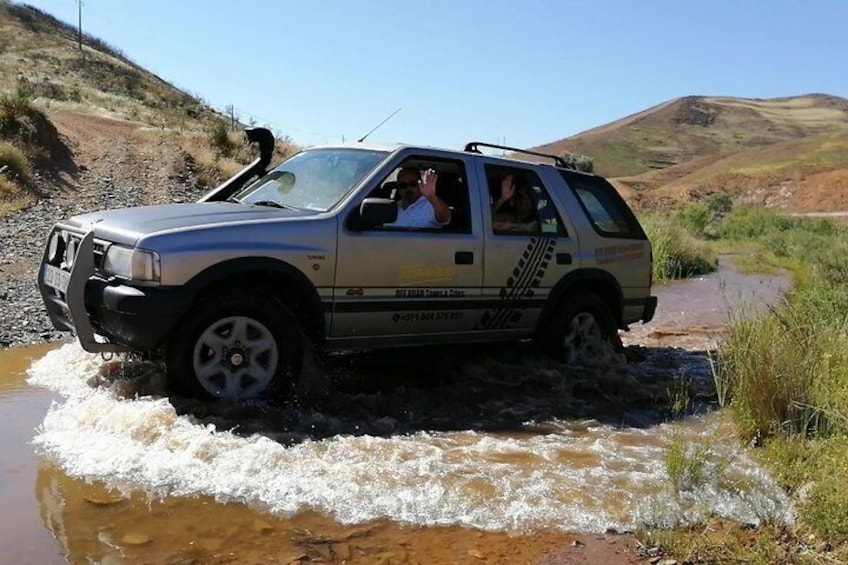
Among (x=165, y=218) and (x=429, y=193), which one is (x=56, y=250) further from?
(x=429, y=193)

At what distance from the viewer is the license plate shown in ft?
16.4

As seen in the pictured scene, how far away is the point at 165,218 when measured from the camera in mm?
5016

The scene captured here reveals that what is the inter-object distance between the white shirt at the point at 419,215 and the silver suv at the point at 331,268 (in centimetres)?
9

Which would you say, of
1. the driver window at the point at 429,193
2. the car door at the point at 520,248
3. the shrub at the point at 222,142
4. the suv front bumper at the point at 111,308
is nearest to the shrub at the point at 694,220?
the shrub at the point at 222,142

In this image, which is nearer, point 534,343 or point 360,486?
point 360,486

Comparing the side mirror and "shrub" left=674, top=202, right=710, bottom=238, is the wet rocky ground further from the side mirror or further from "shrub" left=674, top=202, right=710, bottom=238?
"shrub" left=674, top=202, right=710, bottom=238

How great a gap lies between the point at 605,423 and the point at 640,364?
87.7 inches

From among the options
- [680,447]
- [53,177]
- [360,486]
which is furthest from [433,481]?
[53,177]

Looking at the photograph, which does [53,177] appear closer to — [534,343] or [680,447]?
[534,343]

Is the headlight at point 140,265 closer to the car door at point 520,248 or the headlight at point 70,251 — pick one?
the headlight at point 70,251

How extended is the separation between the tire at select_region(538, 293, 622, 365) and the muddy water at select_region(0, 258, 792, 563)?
0.58 metres

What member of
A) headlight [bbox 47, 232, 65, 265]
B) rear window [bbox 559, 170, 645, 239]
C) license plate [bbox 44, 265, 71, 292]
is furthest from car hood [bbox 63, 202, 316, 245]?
rear window [bbox 559, 170, 645, 239]

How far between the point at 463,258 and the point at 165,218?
7.13 feet

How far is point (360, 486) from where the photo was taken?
402 centimetres
